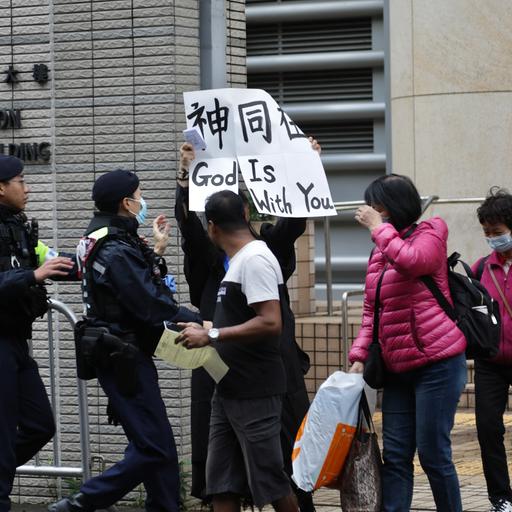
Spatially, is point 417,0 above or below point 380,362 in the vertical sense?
above

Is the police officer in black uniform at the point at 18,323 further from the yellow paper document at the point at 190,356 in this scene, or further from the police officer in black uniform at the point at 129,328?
the yellow paper document at the point at 190,356

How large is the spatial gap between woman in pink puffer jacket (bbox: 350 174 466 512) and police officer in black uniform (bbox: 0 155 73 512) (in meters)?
1.63

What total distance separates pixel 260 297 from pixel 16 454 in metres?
1.91

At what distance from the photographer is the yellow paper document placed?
23.5ft

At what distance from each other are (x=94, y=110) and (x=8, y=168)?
4.53 feet

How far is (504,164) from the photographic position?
13.2m

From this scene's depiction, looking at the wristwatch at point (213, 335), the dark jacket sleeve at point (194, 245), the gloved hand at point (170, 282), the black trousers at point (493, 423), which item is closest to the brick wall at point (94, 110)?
the gloved hand at point (170, 282)

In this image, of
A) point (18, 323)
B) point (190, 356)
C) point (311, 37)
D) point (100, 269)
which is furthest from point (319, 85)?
point (190, 356)

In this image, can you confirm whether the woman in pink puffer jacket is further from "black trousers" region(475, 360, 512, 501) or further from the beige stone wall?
the beige stone wall

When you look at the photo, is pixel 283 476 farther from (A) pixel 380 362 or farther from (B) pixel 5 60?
(B) pixel 5 60

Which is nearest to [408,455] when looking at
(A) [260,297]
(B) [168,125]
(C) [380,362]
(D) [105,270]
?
(C) [380,362]

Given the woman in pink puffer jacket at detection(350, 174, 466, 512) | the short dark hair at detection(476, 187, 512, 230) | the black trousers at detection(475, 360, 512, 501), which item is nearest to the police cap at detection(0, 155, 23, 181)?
the woman in pink puffer jacket at detection(350, 174, 466, 512)

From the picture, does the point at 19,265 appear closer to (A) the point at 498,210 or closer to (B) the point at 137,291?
(B) the point at 137,291

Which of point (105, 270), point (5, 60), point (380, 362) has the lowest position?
point (380, 362)
